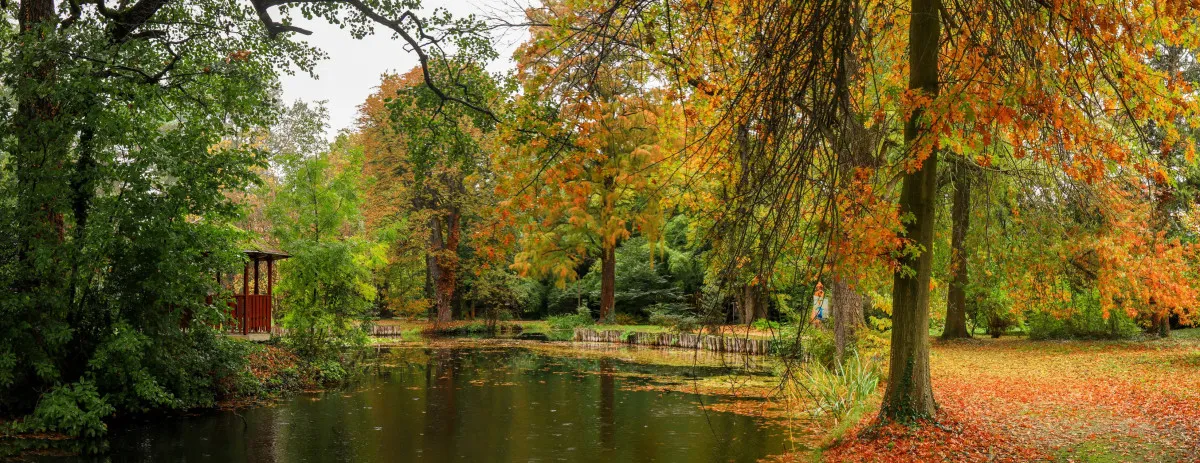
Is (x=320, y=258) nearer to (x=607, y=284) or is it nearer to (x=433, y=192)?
(x=607, y=284)

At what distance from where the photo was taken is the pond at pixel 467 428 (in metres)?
8.62

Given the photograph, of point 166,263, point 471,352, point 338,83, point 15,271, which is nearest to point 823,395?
point 166,263

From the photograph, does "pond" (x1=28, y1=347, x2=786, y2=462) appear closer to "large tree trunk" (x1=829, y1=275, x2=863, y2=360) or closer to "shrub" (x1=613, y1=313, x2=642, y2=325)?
"large tree trunk" (x1=829, y1=275, x2=863, y2=360)

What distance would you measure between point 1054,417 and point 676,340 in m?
14.6

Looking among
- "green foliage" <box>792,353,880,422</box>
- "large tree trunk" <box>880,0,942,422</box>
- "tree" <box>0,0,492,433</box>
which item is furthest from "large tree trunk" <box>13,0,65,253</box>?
"large tree trunk" <box>880,0,942,422</box>

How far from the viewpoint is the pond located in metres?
8.62

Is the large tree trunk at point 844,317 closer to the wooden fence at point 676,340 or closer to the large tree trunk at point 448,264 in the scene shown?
the wooden fence at point 676,340

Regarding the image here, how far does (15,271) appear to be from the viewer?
9320mm

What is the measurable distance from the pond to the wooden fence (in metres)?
5.70

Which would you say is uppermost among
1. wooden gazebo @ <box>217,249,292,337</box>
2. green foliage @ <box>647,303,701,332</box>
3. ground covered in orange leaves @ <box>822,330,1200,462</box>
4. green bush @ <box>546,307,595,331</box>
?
wooden gazebo @ <box>217,249,292,337</box>

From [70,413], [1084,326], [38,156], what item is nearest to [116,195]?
[38,156]

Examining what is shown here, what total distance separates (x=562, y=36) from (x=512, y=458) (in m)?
4.59

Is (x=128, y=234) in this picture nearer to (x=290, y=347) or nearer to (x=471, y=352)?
(x=290, y=347)

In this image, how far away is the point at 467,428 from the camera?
10.3 m
